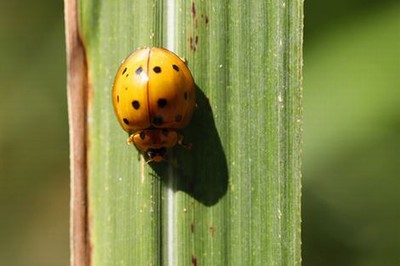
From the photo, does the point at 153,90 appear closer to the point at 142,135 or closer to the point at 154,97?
the point at 154,97

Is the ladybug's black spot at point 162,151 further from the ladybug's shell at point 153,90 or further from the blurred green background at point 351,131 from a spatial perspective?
the blurred green background at point 351,131

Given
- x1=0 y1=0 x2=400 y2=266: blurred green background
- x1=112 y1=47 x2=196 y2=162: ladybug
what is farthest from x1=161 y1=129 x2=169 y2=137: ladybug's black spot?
x1=0 y1=0 x2=400 y2=266: blurred green background

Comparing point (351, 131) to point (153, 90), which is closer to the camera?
point (153, 90)

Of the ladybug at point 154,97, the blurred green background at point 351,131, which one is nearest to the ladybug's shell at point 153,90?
the ladybug at point 154,97

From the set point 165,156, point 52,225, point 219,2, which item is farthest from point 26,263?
point 219,2

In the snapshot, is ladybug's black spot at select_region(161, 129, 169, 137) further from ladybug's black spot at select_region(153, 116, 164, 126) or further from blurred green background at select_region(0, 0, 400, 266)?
blurred green background at select_region(0, 0, 400, 266)

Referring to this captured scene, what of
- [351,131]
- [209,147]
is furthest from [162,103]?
[351,131]

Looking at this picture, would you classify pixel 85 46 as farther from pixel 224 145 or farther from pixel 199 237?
pixel 199 237
